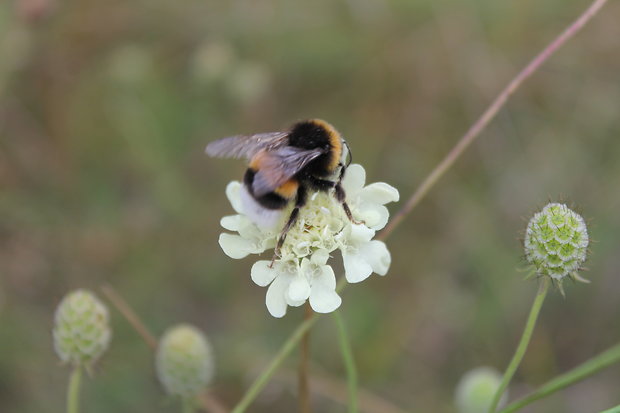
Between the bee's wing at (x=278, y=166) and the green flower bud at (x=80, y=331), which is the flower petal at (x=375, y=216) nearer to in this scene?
the bee's wing at (x=278, y=166)

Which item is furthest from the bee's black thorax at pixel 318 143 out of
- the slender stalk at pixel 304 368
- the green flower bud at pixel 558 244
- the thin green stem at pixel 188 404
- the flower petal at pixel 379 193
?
the thin green stem at pixel 188 404

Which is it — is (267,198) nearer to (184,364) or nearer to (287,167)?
(287,167)

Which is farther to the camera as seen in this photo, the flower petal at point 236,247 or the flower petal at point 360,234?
the flower petal at point 236,247

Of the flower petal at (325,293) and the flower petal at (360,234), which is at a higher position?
the flower petal at (360,234)

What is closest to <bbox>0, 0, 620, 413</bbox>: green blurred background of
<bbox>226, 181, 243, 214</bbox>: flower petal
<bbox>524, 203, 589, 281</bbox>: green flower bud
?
<bbox>226, 181, 243, 214</bbox>: flower petal

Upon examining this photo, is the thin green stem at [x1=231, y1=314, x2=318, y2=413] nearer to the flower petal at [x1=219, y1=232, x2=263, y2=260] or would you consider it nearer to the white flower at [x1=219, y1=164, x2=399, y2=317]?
the white flower at [x1=219, y1=164, x2=399, y2=317]

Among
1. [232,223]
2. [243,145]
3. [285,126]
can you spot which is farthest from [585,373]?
[285,126]

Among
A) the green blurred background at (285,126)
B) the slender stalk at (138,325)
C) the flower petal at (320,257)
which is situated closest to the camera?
the flower petal at (320,257)

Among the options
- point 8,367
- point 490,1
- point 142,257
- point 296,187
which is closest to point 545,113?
point 490,1
